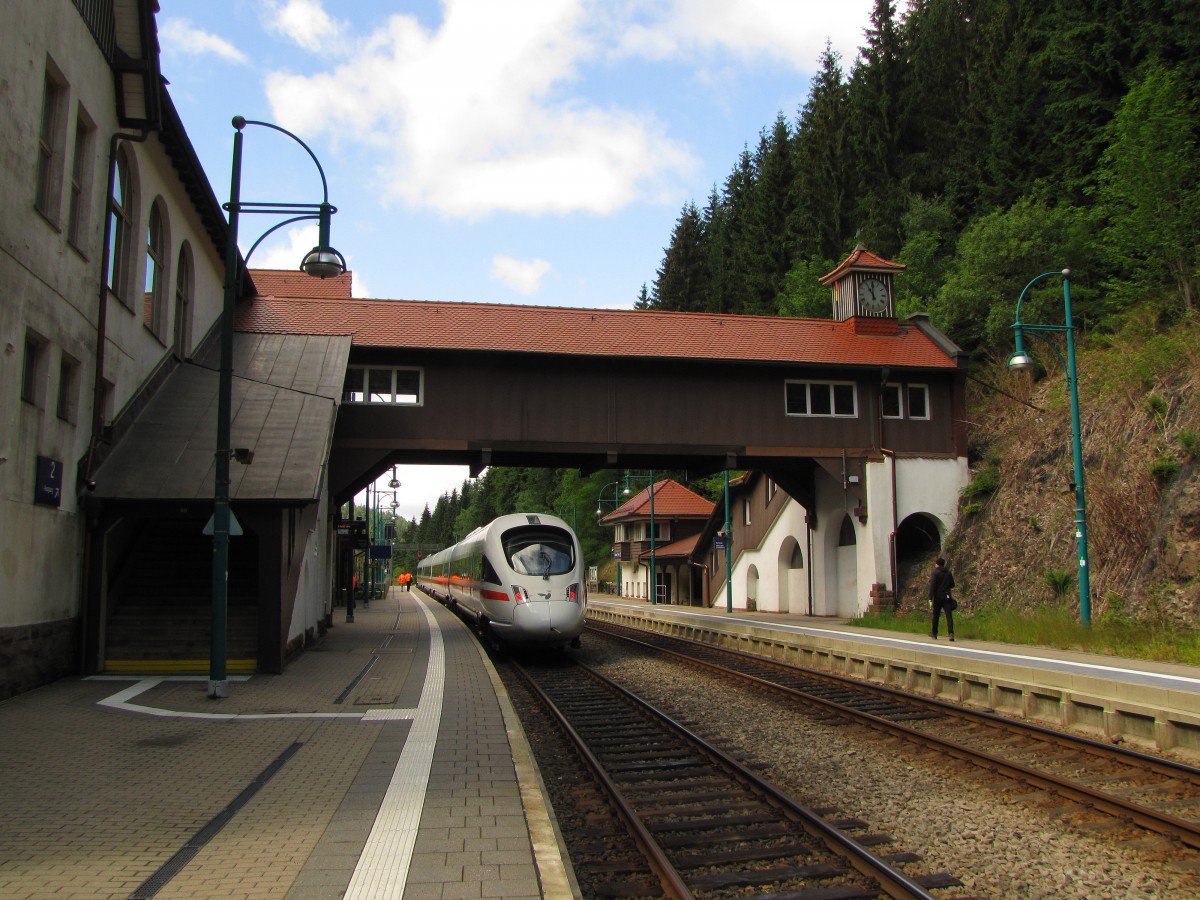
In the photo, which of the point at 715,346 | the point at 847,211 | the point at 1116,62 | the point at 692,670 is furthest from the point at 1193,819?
the point at 847,211

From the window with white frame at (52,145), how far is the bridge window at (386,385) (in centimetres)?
1123

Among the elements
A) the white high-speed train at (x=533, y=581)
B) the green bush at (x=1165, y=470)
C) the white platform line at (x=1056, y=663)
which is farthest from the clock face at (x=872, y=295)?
the white high-speed train at (x=533, y=581)

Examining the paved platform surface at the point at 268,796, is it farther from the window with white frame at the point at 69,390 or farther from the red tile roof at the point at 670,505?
the red tile roof at the point at 670,505

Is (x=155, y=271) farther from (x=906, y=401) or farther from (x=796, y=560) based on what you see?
(x=796, y=560)

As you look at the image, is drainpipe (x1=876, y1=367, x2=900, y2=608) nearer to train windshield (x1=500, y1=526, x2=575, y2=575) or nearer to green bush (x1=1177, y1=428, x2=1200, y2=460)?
green bush (x1=1177, y1=428, x2=1200, y2=460)

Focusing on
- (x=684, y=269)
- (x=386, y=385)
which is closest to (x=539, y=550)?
(x=386, y=385)

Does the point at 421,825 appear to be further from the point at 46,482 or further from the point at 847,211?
the point at 847,211

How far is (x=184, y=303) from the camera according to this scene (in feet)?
64.8

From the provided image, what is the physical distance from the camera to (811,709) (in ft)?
40.8

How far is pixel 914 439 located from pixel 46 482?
21.3 meters

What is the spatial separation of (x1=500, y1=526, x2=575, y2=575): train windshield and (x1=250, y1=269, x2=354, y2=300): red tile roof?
62.4 feet

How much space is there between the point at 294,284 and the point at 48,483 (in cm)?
2388

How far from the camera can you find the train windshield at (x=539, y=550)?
18.2m

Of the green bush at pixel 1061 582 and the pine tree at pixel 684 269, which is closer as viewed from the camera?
the green bush at pixel 1061 582
